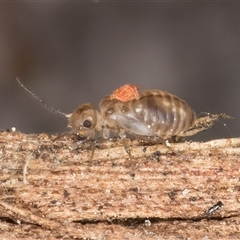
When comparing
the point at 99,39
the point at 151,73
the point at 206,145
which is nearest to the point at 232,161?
the point at 206,145

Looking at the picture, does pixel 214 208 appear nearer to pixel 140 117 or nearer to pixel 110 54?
pixel 140 117

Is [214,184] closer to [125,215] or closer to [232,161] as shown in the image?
[232,161]

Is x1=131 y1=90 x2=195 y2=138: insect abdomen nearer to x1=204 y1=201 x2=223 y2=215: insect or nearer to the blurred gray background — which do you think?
x1=204 y1=201 x2=223 y2=215: insect

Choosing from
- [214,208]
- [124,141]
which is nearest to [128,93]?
[124,141]

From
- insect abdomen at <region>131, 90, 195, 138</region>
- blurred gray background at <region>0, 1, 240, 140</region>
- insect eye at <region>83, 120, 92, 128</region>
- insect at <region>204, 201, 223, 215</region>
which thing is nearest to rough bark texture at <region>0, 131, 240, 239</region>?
insect at <region>204, 201, 223, 215</region>

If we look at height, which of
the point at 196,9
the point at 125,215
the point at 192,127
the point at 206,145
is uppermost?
the point at 196,9

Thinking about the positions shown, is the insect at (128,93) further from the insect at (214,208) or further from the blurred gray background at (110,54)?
the blurred gray background at (110,54)
